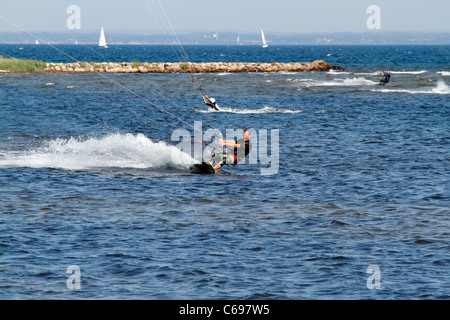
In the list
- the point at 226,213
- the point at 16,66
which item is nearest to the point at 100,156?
the point at 226,213

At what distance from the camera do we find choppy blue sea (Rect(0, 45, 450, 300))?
1127 centimetres

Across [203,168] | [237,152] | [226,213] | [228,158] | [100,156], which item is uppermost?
[237,152]

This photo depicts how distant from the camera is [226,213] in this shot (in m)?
16.2

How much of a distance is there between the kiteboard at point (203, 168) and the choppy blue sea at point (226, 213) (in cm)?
43

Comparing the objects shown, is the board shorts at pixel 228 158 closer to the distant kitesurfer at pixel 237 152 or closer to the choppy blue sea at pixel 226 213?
the distant kitesurfer at pixel 237 152

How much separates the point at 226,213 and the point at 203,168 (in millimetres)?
5885

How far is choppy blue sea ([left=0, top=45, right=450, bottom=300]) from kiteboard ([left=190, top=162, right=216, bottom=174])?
425mm

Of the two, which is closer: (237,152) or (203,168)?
(237,152)

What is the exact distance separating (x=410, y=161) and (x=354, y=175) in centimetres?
421

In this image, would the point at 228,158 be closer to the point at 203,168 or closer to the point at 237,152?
the point at 237,152

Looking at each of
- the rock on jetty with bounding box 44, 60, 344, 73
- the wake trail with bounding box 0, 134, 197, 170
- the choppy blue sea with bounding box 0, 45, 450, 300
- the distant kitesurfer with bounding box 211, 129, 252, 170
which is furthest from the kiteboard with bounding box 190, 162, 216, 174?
the rock on jetty with bounding box 44, 60, 344, 73

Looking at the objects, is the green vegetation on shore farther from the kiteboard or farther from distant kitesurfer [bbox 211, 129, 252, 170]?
distant kitesurfer [bbox 211, 129, 252, 170]
